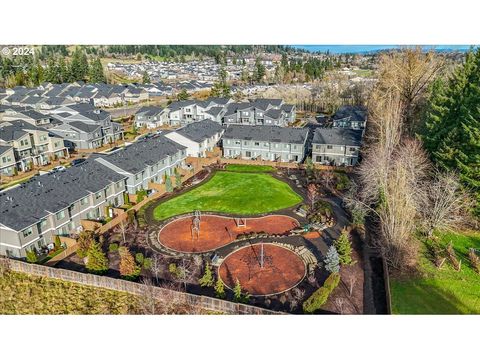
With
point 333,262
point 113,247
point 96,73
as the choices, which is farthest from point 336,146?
point 96,73

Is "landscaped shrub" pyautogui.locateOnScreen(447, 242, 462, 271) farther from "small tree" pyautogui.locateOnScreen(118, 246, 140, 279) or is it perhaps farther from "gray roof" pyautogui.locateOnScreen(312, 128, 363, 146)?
"small tree" pyautogui.locateOnScreen(118, 246, 140, 279)

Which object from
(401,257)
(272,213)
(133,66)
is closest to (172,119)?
(272,213)

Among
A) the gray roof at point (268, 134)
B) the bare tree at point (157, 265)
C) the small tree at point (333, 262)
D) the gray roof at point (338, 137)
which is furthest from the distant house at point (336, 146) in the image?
the bare tree at point (157, 265)

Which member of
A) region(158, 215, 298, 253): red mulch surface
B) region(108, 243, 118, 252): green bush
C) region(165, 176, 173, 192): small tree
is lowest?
region(158, 215, 298, 253): red mulch surface

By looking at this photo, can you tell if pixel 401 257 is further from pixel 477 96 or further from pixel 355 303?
pixel 477 96

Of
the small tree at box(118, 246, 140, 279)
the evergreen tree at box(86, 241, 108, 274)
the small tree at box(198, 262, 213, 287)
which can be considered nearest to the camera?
the small tree at box(198, 262, 213, 287)

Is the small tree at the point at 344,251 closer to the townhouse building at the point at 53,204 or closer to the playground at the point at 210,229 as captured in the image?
the playground at the point at 210,229

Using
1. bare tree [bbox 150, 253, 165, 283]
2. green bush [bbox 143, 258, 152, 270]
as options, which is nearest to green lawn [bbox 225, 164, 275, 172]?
bare tree [bbox 150, 253, 165, 283]
